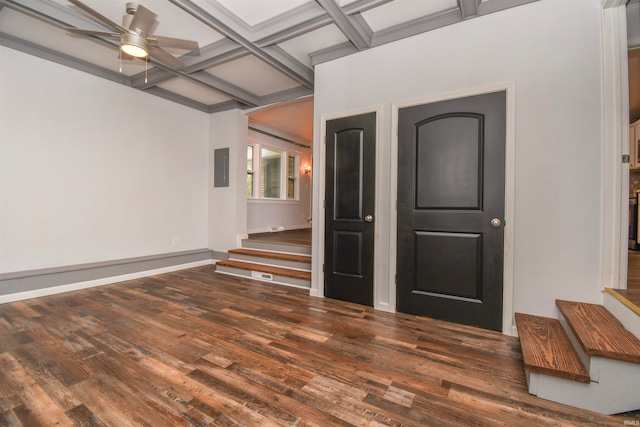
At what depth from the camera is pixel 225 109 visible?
5250mm

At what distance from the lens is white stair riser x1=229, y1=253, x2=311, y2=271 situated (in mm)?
4168

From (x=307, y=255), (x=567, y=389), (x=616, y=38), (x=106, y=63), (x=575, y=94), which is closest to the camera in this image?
(x=567, y=389)

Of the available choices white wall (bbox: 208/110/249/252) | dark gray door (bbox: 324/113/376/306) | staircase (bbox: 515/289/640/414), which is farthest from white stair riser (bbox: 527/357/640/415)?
white wall (bbox: 208/110/249/252)

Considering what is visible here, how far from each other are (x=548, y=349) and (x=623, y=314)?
58 cm

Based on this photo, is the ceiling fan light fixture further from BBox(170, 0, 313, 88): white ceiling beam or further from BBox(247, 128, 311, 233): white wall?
BBox(247, 128, 311, 233): white wall

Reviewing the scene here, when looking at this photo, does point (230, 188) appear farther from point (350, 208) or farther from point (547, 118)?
point (547, 118)

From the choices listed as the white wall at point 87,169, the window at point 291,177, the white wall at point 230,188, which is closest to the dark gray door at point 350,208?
the white wall at point 230,188

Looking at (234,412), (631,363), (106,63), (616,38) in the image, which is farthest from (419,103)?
(106,63)

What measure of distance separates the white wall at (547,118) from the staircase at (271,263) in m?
2.55

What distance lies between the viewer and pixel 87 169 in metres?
3.87

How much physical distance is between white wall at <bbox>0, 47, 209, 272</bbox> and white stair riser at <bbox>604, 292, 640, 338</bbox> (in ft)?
18.2

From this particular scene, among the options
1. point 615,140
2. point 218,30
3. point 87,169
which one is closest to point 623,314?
point 615,140

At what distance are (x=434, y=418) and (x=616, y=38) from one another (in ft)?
9.72

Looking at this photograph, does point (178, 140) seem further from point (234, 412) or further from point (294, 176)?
point (234, 412)
